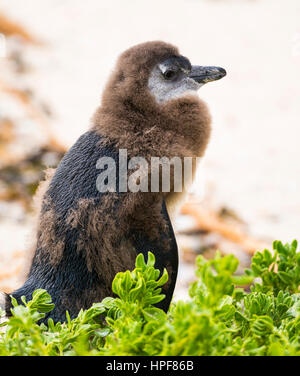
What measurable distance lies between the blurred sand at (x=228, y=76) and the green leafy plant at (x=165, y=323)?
175 cm

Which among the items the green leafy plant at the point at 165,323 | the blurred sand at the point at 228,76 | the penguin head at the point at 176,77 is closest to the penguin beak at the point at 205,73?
the penguin head at the point at 176,77

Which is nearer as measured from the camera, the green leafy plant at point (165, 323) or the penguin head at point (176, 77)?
the green leafy plant at point (165, 323)

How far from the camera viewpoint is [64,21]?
4738 millimetres

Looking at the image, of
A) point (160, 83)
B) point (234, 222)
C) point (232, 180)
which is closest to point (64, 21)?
point (232, 180)

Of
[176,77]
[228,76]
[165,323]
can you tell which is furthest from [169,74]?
[228,76]

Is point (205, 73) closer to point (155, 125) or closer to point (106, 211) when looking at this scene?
point (155, 125)

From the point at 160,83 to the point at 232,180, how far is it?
2106 millimetres

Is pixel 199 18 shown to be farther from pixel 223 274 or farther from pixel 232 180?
pixel 223 274

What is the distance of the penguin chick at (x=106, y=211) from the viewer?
1.04 meters

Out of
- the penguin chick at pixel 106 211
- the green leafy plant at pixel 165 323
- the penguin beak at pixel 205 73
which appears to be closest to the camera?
the green leafy plant at pixel 165 323

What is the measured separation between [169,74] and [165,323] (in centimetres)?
78

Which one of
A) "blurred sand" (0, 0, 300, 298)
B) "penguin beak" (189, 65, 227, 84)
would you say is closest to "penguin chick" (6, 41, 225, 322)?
"penguin beak" (189, 65, 227, 84)

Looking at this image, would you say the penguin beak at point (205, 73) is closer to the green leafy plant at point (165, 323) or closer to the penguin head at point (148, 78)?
the penguin head at point (148, 78)
